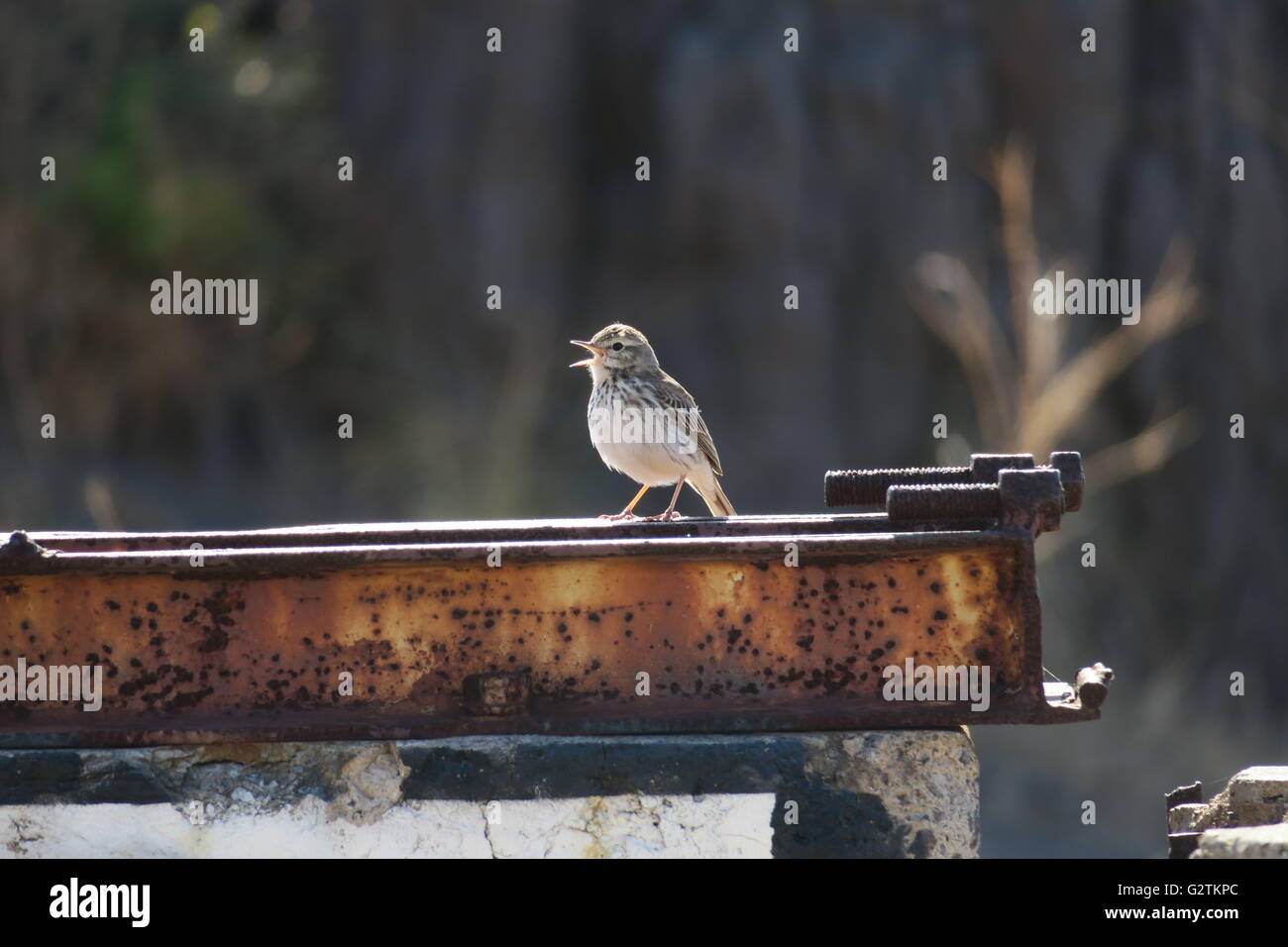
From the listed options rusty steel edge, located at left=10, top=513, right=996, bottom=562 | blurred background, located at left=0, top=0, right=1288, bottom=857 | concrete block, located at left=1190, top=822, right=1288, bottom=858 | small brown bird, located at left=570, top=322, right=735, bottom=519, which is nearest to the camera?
concrete block, located at left=1190, top=822, right=1288, bottom=858

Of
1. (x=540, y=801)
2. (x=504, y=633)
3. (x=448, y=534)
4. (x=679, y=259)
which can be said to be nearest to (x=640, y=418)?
(x=448, y=534)

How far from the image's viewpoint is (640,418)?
5445 mm

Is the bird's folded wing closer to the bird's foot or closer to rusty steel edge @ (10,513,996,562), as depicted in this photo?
the bird's foot

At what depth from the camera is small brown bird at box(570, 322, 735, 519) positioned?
5469 mm

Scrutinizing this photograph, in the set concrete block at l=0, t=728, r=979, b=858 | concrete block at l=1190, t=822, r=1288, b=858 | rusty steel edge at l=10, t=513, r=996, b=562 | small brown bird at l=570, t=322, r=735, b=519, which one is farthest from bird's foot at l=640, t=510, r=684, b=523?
concrete block at l=1190, t=822, r=1288, b=858

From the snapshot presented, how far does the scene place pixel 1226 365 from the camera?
37.1 feet

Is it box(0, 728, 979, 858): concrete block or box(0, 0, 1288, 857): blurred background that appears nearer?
box(0, 728, 979, 858): concrete block

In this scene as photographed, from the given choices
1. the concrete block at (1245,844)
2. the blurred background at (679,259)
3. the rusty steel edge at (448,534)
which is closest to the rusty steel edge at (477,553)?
the rusty steel edge at (448,534)

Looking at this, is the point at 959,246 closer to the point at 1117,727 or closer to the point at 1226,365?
the point at 1226,365

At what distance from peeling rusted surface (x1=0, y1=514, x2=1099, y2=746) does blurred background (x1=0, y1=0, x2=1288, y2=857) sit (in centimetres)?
748

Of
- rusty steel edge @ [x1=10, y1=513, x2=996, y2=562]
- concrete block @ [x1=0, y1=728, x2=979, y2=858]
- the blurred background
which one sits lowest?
concrete block @ [x1=0, y1=728, x2=979, y2=858]

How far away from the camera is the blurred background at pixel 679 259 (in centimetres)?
A: 1117

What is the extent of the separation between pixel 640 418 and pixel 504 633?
8.11ft
